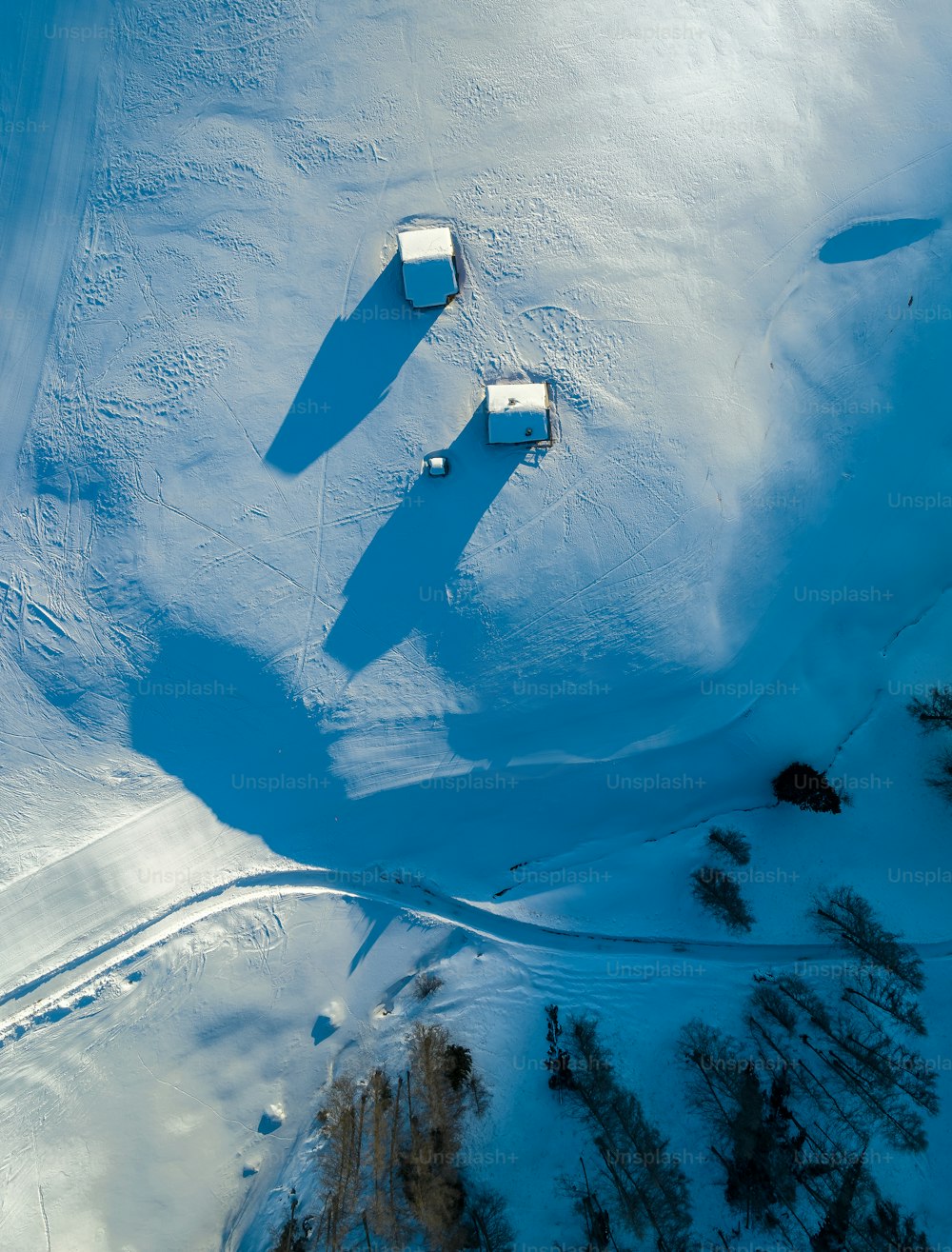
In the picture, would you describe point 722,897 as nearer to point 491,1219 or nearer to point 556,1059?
point 556,1059

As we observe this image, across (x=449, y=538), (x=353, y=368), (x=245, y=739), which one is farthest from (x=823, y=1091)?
(x=353, y=368)

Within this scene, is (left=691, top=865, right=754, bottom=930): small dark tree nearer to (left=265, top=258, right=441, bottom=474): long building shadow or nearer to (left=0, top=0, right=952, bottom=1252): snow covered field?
(left=0, top=0, right=952, bottom=1252): snow covered field

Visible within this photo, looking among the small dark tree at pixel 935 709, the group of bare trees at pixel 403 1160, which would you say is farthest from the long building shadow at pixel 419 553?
the small dark tree at pixel 935 709

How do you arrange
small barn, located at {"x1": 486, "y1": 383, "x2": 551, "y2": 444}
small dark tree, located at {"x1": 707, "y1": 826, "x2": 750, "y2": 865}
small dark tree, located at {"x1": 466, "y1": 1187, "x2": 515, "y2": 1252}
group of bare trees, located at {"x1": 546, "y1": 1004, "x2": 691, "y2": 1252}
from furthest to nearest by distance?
small dark tree, located at {"x1": 707, "y1": 826, "x2": 750, "y2": 865}, small dark tree, located at {"x1": 466, "y1": 1187, "x2": 515, "y2": 1252}, group of bare trees, located at {"x1": 546, "y1": 1004, "x2": 691, "y2": 1252}, small barn, located at {"x1": 486, "y1": 383, "x2": 551, "y2": 444}

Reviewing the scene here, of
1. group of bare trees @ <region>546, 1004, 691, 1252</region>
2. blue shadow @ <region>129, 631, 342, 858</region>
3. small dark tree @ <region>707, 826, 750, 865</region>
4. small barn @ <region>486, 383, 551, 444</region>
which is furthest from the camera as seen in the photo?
blue shadow @ <region>129, 631, 342, 858</region>

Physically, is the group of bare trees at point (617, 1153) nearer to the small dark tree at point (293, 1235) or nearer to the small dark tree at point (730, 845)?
the small dark tree at point (730, 845)

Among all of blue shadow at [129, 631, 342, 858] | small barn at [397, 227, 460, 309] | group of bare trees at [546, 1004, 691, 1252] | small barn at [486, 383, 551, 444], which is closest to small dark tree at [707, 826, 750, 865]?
group of bare trees at [546, 1004, 691, 1252]

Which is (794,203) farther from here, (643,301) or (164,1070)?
(164,1070)
